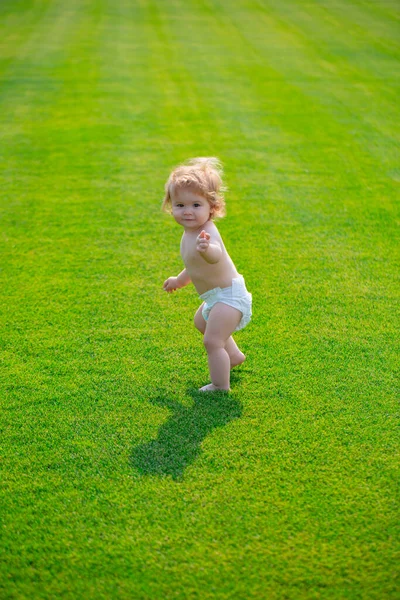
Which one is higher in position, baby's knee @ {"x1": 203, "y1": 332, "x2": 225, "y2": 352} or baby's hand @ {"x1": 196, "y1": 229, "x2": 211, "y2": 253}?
baby's hand @ {"x1": 196, "y1": 229, "x2": 211, "y2": 253}

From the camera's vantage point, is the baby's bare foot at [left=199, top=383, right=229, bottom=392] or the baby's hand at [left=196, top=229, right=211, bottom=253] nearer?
the baby's hand at [left=196, top=229, right=211, bottom=253]

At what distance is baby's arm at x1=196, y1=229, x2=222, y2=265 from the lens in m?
3.45

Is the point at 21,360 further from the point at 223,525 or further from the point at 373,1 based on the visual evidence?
the point at 373,1

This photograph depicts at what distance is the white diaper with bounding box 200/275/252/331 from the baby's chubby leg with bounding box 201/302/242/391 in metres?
0.03

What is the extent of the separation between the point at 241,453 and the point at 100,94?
878cm

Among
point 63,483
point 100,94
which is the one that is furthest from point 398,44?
point 63,483

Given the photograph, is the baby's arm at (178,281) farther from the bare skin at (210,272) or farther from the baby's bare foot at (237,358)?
the baby's bare foot at (237,358)

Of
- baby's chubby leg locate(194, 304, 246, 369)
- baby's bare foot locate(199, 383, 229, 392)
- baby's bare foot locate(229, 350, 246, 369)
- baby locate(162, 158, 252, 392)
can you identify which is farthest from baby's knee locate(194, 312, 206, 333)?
baby's bare foot locate(199, 383, 229, 392)

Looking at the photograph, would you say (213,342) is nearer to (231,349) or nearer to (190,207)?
(231,349)

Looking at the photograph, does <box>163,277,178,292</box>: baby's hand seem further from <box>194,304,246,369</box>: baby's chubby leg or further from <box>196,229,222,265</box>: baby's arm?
<box>196,229,222,265</box>: baby's arm

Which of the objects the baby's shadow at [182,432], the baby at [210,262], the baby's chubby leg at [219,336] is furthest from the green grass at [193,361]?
the baby at [210,262]

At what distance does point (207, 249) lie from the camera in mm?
3469

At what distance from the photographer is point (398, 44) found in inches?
568

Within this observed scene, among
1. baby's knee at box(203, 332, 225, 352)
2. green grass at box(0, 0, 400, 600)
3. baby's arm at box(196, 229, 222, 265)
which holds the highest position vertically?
baby's arm at box(196, 229, 222, 265)
